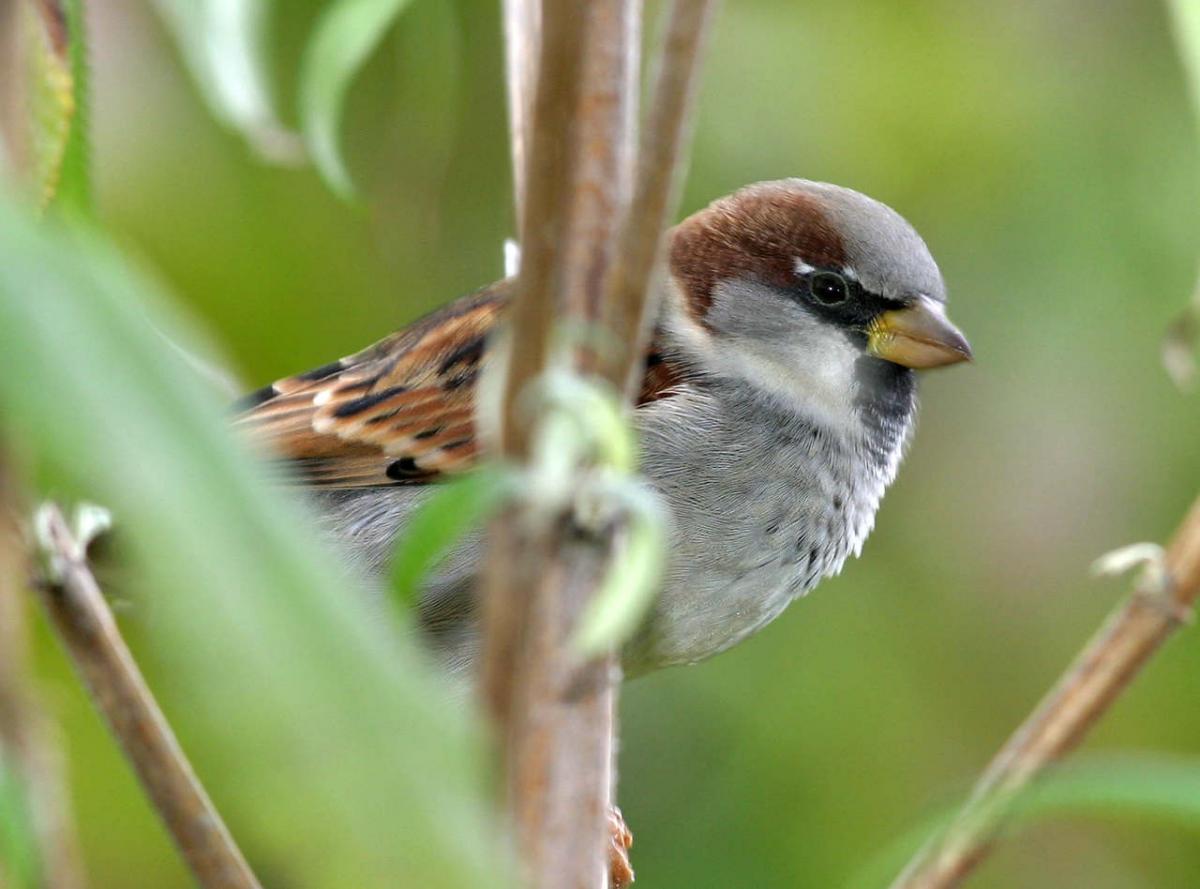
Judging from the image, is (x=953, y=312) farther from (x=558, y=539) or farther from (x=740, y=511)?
(x=558, y=539)

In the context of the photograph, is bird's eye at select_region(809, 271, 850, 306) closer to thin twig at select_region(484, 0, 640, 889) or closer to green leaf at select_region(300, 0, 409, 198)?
green leaf at select_region(300, 0, 409, 198)

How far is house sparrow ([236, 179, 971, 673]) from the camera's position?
1.57 metres

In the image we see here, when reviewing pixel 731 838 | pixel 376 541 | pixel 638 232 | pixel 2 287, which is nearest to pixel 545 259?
pixel 638 232

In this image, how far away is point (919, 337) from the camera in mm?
1652

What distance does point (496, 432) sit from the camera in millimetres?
513

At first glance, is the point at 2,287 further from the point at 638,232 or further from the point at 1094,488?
the point at 1094,488

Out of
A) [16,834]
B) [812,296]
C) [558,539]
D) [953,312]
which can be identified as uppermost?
[558,539]

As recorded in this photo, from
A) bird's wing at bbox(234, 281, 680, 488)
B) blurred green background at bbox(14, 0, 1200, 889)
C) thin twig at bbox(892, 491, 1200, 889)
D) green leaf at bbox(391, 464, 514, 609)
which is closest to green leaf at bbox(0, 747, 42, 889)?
green leaf at bbox(391, 464, 514, 609)

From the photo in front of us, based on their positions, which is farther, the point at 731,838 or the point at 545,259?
the point at 731,838

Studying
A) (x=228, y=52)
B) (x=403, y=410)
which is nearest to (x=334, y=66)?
(x=228, y=52)

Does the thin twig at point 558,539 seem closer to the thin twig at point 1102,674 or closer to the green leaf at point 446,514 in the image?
the green leaf at point 446,514

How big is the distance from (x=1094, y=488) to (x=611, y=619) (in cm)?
235

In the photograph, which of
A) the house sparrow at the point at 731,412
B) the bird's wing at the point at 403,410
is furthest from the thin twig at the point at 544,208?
the bird's wing at the point at 403,410

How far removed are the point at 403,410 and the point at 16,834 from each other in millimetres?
1222
